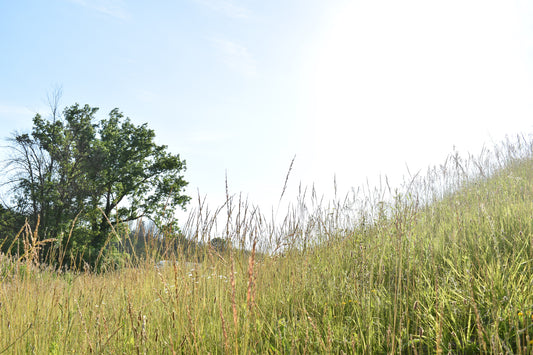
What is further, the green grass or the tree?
the tree

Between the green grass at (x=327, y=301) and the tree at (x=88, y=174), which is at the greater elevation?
the tree at (x=88, y=174)

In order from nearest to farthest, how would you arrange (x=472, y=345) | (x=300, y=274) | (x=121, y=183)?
1. (x=472, y=345)
2. (x=300, y=274)
3. (x=121, y=183)

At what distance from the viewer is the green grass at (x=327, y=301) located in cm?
190

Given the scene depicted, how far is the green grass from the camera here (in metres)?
1.90

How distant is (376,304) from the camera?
2.34 meters

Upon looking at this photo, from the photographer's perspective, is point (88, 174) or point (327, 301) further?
point (88, 174)

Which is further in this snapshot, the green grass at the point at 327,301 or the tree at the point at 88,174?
the tree at the point at 88,174

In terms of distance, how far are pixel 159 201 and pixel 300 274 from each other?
20.2m

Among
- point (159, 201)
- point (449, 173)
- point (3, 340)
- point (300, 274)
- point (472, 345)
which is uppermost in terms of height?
point (159, 201)

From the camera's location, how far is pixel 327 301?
2.61 m

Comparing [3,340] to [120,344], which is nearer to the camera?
[120,344]

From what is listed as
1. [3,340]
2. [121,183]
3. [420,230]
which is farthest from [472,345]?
[121,183]

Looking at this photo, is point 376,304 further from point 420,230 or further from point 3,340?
point 3,340

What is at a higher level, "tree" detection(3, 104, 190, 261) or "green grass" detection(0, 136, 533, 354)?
"tree" detection(3, 104, 190, 261)
